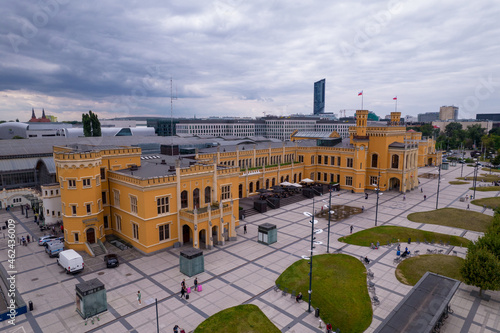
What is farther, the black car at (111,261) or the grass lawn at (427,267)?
the black car at (111,261)

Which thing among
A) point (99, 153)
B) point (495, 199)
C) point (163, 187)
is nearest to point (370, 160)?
point (495, 199)

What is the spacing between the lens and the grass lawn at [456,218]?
54031mm

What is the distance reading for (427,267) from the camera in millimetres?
38000

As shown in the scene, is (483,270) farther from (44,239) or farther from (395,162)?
(44,239)

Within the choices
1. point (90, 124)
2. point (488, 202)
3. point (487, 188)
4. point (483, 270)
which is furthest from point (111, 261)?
point (487, 188)

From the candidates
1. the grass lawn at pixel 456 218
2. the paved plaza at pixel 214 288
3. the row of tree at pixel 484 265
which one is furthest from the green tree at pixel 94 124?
the row of tree at pixel 484 265

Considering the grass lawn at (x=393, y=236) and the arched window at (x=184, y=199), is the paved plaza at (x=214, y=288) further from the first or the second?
the arched window at (x=184, y=199)

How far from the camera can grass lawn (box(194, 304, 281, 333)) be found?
26.5 m

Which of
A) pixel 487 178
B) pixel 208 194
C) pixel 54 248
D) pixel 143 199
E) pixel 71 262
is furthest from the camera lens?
pixel 487 178

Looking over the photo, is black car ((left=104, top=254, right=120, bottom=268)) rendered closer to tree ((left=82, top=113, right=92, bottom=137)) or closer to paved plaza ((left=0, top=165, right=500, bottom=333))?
paved plaza ((left=0, top=165, right=500, bottom=333))

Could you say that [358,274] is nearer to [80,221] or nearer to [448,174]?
[80,221]

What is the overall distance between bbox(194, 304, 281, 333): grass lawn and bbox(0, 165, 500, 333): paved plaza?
828 mm

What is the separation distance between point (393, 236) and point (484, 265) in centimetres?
1881

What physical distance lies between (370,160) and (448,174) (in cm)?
4581
